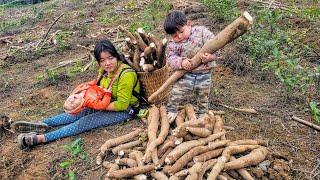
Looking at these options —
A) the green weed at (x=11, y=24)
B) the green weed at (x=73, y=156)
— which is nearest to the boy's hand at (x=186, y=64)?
the green weed at (x=73, y=156)

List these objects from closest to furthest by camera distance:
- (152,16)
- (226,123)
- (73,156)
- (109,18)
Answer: (73,156) → (226,123) → (152,16) → (109,18)

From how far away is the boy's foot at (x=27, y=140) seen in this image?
4.16 meters

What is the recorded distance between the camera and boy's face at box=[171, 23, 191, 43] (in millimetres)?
3668

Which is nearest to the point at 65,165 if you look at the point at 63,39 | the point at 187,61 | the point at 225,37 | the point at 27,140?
the point at 27,140

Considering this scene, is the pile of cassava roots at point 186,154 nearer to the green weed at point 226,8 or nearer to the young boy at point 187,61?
the young boy at point 187,61

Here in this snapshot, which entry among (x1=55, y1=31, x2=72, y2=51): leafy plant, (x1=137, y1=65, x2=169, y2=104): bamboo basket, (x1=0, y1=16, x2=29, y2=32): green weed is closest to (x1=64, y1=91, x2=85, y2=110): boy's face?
(x1=137, y1=65, x2=169, y2=104): bamboo basket

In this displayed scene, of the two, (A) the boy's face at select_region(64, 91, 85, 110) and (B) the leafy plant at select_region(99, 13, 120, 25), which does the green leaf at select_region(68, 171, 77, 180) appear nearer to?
(A) the boy's face at select_region(64, 91, 85, 110)

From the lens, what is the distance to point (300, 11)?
21.5 feet

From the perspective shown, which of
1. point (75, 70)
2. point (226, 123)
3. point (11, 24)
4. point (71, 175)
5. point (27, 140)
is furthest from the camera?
point (11, 24)

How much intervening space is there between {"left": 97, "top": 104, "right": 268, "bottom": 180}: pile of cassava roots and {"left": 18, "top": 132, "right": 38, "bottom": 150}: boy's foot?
95 cm

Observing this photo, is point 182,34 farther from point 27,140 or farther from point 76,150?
point 27,140

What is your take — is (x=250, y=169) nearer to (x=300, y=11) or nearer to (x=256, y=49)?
(x=256, y=49)

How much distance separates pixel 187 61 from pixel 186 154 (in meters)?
0.93

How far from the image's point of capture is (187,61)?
3650 mm
